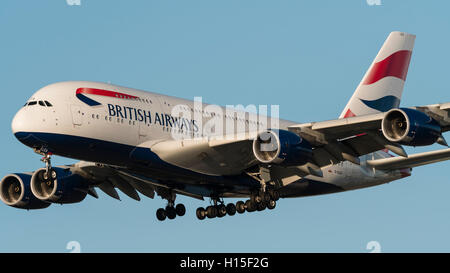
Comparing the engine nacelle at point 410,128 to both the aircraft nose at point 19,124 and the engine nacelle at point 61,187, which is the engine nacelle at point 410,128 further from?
the engine nacelle at point 61,187

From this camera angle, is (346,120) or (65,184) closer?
(346,120)

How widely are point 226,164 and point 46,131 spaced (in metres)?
9.99

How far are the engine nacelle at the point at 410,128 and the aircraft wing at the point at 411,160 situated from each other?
6.64 m

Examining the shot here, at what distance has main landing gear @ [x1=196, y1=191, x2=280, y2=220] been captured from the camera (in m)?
45.2

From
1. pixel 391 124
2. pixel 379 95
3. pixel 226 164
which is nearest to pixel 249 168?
pixel 226 164

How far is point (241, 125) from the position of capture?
4769 cm

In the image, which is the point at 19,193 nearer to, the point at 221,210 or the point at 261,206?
the point at 221,210

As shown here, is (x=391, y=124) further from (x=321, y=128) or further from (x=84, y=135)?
(x=84, y=135)

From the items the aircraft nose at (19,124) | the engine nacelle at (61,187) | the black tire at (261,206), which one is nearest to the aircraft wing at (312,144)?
the black tire at (261,206)

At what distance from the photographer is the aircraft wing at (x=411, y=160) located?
1813 inches

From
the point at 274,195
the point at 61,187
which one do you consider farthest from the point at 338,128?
the point at 61,187

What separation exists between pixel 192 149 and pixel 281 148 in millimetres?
5023

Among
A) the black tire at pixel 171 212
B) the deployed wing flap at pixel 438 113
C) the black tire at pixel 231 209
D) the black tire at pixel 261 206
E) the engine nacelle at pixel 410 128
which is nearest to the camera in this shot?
the engine nacelle at pixel 410 128

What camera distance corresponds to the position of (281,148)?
135ft
